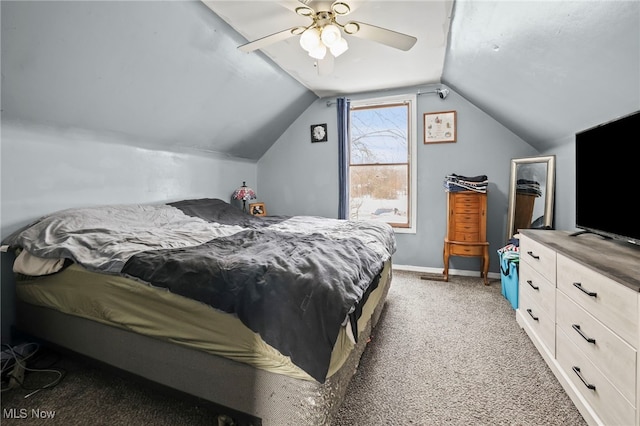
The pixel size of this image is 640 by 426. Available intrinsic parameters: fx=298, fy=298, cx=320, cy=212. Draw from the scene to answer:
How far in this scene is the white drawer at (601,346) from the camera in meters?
1.05

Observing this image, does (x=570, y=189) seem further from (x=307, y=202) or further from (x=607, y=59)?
(x=307, y=202)

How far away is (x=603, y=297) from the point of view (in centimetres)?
119

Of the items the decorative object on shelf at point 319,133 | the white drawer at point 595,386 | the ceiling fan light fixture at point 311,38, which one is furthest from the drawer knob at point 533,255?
the decorative object on shelf at point 319,133

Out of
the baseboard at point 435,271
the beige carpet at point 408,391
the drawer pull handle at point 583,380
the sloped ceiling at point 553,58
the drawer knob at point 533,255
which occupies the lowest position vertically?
the beige carpet at point 408,391

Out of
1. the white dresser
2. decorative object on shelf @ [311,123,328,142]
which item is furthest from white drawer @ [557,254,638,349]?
decorative object on shelf @ [311,123,328,142]

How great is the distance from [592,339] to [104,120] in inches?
131

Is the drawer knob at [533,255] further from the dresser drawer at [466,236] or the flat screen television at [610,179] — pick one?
the dresser drawer at [466,236]

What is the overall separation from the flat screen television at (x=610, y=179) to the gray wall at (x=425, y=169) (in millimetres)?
1553

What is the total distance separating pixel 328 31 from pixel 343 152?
7.26ft

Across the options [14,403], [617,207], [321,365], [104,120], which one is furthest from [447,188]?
[14,403]

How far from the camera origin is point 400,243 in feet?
12.8

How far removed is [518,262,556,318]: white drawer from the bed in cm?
98

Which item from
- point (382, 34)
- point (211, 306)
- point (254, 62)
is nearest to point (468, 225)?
point (382, 34)

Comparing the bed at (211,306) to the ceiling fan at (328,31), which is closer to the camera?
the bed at (211,306)
